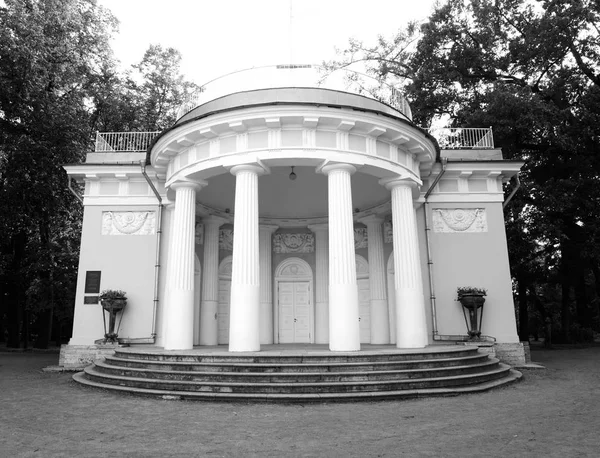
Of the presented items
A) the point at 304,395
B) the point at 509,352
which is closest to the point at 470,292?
the point at 509,352

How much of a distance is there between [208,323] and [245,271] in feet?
16.9

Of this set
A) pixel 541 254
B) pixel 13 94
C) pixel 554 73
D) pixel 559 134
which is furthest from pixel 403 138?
pixel 13 94

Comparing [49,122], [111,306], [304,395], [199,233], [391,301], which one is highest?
[49,122]

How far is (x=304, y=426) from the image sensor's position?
20.0 feet

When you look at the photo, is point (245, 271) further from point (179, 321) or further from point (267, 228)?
point (267, 228)

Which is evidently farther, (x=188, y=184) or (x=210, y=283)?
(x=210, y=283)

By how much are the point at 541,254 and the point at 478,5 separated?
38.7ft

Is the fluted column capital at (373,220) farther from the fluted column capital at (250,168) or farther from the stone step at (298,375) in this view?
the stone step at (298,375)

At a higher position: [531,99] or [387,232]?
[531,99]

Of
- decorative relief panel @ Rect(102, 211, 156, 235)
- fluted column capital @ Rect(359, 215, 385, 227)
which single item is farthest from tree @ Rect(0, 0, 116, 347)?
fluted column capital @ Rect(359, 215, 385, 227)

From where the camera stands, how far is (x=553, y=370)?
1160 cm

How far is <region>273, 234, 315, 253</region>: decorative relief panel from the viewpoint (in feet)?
53.7

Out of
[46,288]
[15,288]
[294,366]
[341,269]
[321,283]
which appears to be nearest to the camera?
[294,366]

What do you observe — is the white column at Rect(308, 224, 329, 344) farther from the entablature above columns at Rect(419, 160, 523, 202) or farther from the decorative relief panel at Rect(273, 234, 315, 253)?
the entablature above columns at Rect(419, 160, 523, 202)
